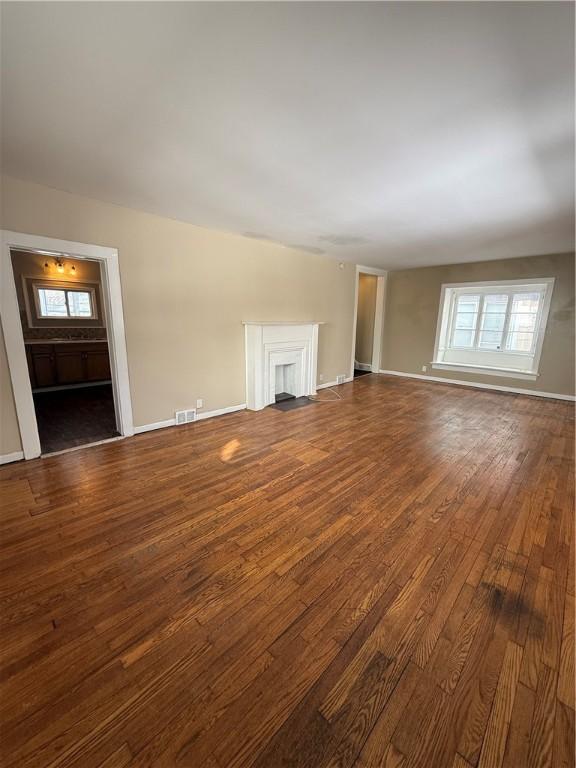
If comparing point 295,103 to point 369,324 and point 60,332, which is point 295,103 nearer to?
point 60,332

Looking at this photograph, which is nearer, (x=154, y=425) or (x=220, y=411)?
(x=154, y=425)

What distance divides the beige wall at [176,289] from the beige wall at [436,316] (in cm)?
302

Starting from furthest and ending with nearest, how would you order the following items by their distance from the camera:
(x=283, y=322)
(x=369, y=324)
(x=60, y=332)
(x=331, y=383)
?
(x=369, y=324) → (x=331, y=383) → (x=60, y=332) → (x=283, y=322)

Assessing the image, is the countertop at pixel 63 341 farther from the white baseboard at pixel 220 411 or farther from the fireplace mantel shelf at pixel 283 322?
the fireplace mantel shelf at pixel 283 322

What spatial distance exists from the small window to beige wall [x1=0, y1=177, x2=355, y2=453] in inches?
144

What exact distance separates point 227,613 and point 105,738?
0.55 metres

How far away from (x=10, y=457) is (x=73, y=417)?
4.26ft

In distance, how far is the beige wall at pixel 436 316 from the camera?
16.7 ft

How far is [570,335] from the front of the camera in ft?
16.6

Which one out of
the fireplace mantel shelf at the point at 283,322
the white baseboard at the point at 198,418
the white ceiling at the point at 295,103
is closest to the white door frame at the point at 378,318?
the fireplace mantel shelf at the point at 283,322

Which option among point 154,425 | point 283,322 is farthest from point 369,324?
point 154,425

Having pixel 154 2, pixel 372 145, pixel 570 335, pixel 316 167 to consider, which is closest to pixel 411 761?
pixel 154 2

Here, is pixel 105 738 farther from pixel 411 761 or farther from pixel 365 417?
pixel 365 417

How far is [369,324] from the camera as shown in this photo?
24.8 ft
